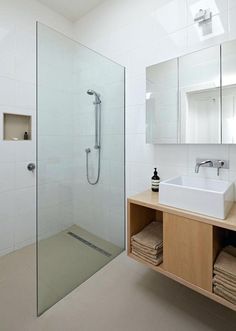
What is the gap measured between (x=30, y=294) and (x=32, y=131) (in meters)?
1.55

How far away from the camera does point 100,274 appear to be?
1.84 m

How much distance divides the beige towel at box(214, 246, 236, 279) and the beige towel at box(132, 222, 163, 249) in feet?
1.40

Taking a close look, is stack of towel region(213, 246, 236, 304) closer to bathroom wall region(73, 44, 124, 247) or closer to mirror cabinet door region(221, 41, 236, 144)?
mirror cabinet door region(221, 41, 236, 144)

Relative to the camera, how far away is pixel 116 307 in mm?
1478

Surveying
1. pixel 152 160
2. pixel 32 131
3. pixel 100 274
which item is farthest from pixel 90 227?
pixel 32 131

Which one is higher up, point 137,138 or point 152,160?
point 137,138

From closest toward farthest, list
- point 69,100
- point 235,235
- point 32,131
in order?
point 235,235
point 69,100
point 32,131

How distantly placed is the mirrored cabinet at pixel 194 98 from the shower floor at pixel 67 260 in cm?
117

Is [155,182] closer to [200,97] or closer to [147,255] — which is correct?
[147,255]

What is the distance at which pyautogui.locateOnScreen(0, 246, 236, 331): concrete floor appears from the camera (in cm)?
133

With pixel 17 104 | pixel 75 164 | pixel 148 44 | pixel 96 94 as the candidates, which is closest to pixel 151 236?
pixel 75 164

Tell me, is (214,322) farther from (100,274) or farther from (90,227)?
(90,227)

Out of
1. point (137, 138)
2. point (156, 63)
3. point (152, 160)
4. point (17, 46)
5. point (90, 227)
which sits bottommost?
point (90, 227)

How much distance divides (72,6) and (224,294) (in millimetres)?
2975
